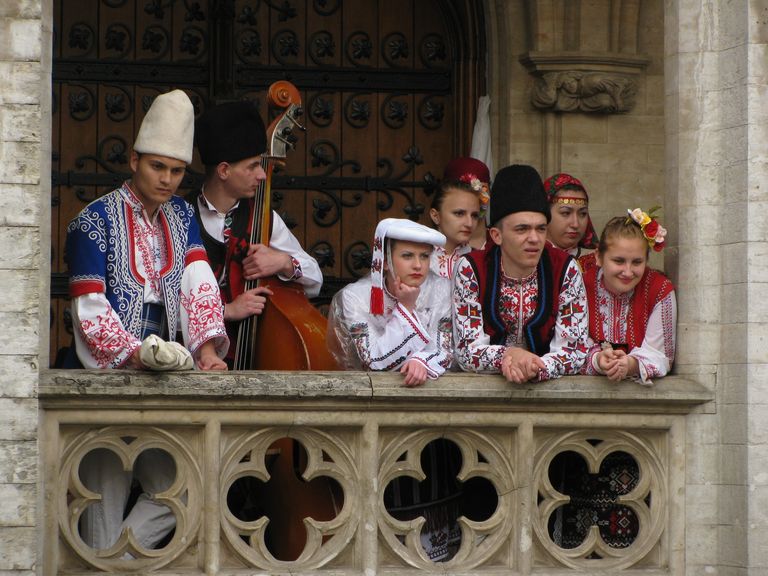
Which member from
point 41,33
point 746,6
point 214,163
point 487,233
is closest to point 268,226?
point 214,163

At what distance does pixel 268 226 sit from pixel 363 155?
78.6 inches

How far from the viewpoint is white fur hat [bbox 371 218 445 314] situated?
7.56 meters

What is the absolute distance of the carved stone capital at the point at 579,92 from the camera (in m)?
9.62

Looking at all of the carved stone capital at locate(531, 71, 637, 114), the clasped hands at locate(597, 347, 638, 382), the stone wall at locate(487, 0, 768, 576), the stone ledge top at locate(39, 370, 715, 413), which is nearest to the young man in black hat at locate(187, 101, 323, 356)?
the stone ledge top at locate(39, 370, 715, 413)

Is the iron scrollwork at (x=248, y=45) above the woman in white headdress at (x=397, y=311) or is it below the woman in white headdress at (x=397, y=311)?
above

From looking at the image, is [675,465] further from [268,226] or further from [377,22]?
[377,22]

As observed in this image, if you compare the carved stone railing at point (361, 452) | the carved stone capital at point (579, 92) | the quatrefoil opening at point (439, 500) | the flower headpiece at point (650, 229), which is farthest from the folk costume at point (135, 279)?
the carved stone capital at point (579, 92)

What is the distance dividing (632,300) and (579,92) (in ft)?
6.76

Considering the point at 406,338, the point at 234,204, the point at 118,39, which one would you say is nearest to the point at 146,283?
the point at 234,204

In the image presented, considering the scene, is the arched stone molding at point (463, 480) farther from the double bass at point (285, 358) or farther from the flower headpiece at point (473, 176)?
the flower headpiece at point (473, 176)

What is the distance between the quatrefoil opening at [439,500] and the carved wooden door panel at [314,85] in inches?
81.3

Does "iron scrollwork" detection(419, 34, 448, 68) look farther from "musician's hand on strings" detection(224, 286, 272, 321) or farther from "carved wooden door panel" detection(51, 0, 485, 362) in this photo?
"musician's hand on strings" detection(224, 286, 272, 321)

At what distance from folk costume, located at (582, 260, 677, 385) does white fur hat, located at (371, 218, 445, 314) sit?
64cm

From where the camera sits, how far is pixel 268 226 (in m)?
8.07
